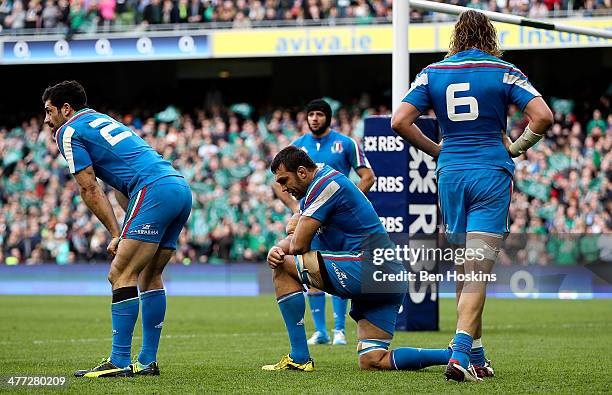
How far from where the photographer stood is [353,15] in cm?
2694

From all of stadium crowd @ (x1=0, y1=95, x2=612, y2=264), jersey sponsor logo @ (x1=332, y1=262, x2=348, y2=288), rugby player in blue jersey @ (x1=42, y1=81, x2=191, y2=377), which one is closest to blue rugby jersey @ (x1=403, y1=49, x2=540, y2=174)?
jersey sponsor logo @ (x1=332, y1=262, x2=348, y2=288)

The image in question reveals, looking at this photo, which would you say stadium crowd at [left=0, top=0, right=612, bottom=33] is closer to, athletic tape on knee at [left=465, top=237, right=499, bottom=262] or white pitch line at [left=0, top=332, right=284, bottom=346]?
white pitch line at [left=0, top=332, right=284, bottom=346]

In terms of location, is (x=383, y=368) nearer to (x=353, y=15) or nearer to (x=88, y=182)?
(x=88, y=182)

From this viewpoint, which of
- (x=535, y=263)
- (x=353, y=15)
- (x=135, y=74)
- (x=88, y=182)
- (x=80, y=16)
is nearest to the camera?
(x=88, y=182)

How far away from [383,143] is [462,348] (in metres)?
6.07

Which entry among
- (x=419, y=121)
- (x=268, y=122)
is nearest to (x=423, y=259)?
(x=419, y=121)

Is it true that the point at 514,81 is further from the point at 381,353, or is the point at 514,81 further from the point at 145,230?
the point at 145,230

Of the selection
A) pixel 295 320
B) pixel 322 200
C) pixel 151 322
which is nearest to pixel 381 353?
pixel 295 320

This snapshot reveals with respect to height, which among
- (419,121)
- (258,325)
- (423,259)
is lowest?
(258,325)

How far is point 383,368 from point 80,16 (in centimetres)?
2276

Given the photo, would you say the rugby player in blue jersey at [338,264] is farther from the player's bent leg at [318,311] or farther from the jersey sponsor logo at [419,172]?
the jersey sponsor logo at [419,172]

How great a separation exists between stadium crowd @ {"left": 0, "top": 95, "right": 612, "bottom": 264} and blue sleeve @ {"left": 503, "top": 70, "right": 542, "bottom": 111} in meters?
12.7

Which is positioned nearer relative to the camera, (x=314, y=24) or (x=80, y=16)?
(x=314, y=24)

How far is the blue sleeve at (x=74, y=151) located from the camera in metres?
7.68
